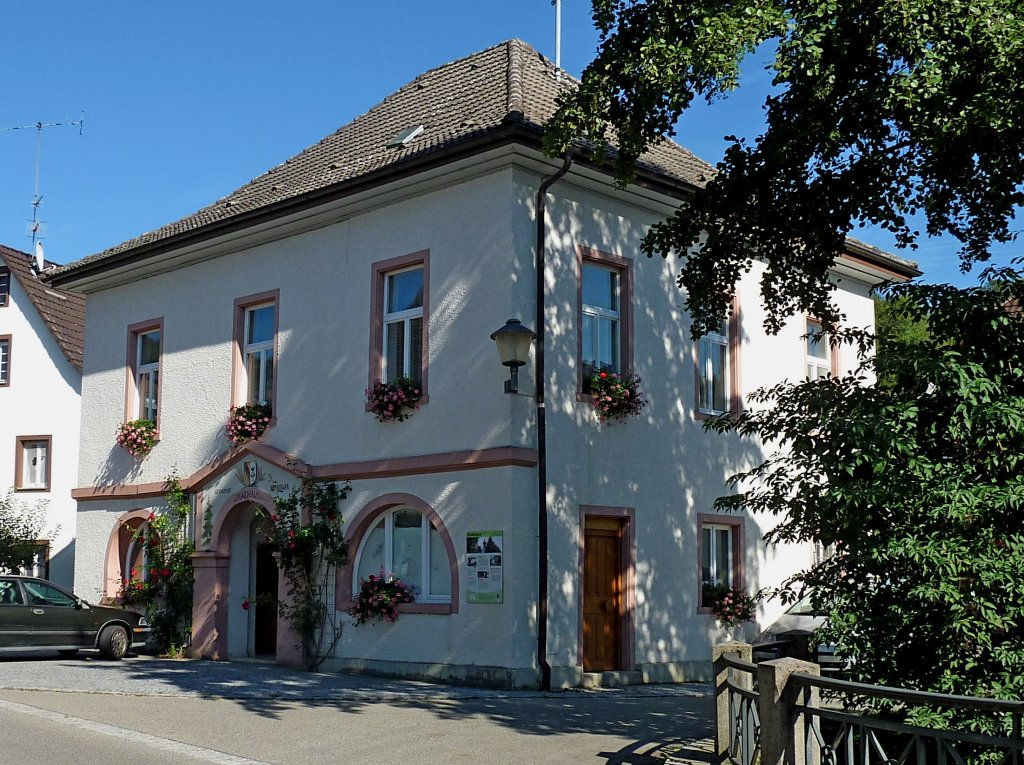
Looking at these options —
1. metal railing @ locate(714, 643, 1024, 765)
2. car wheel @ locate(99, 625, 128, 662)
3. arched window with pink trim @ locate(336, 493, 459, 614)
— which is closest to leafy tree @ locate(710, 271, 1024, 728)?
metal railing @ locate(714, 643, 1024, 765)

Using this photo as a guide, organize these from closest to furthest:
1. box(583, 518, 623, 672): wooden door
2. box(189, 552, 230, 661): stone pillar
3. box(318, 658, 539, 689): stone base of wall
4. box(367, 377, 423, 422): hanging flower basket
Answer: box(318, 658, 539, 689): stone base of wall < box(583, 518, 623, 672): wooden door < box(367, 377, 423, 422): hanging flower basket < box(189, 552, 230, 661): stone pillar

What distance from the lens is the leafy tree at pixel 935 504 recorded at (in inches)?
306

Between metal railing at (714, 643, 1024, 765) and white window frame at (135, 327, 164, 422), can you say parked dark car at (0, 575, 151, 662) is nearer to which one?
white window frame at (135, 327, 164, 422)

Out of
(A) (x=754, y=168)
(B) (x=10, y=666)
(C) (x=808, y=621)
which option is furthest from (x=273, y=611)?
(A) (x=754, y=168)

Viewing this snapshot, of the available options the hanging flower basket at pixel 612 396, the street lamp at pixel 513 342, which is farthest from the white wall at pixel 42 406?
the street lamp at pixel 513 342

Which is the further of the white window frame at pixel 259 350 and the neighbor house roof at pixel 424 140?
the white window frame at pixel 259 350

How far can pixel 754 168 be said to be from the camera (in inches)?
474

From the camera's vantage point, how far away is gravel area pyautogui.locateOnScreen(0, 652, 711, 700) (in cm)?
1379

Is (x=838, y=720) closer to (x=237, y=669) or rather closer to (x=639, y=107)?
(x=639, y=107)

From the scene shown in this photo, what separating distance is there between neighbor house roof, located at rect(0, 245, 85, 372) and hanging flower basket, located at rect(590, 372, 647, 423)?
2003 centimetres

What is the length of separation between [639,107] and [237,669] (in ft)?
32.1

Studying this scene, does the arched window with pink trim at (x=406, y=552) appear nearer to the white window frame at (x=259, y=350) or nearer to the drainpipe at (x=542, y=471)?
the drainpipe at (x=542, y=471)

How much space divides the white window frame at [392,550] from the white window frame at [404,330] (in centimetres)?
181

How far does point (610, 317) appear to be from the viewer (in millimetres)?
17016
